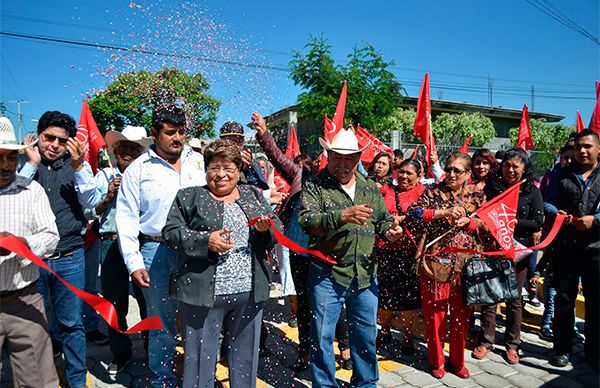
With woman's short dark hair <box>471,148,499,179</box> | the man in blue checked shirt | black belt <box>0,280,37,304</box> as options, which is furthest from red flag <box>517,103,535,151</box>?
black belt <box>0,280,37,304</box>

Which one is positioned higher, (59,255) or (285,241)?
(285,241)

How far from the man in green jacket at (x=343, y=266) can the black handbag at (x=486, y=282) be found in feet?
3.65

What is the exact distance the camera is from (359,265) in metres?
3.19

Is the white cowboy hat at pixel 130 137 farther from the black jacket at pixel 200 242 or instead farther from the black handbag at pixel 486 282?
the black handbag at pixel 486 282

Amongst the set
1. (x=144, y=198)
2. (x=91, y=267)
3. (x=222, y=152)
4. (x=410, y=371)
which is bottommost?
(x=410, y=371)

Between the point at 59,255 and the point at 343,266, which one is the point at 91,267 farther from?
the point at 343,266

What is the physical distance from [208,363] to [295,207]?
164cm

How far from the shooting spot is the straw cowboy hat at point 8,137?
2.68 metres

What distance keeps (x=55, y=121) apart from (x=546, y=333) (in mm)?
5726

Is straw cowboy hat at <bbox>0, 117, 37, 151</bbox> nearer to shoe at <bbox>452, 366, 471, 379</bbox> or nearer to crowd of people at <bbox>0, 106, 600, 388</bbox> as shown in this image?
crowd of people at <bbox>0, 106, 600, 388</bbox>

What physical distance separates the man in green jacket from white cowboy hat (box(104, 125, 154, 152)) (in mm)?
1841

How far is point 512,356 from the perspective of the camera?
14.1ft

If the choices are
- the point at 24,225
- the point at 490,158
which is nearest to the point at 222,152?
the point at 24,225

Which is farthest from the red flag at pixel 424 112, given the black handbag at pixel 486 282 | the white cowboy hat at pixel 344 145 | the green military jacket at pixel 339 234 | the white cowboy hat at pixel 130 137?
the white cowboy hat at pixel 130 137
